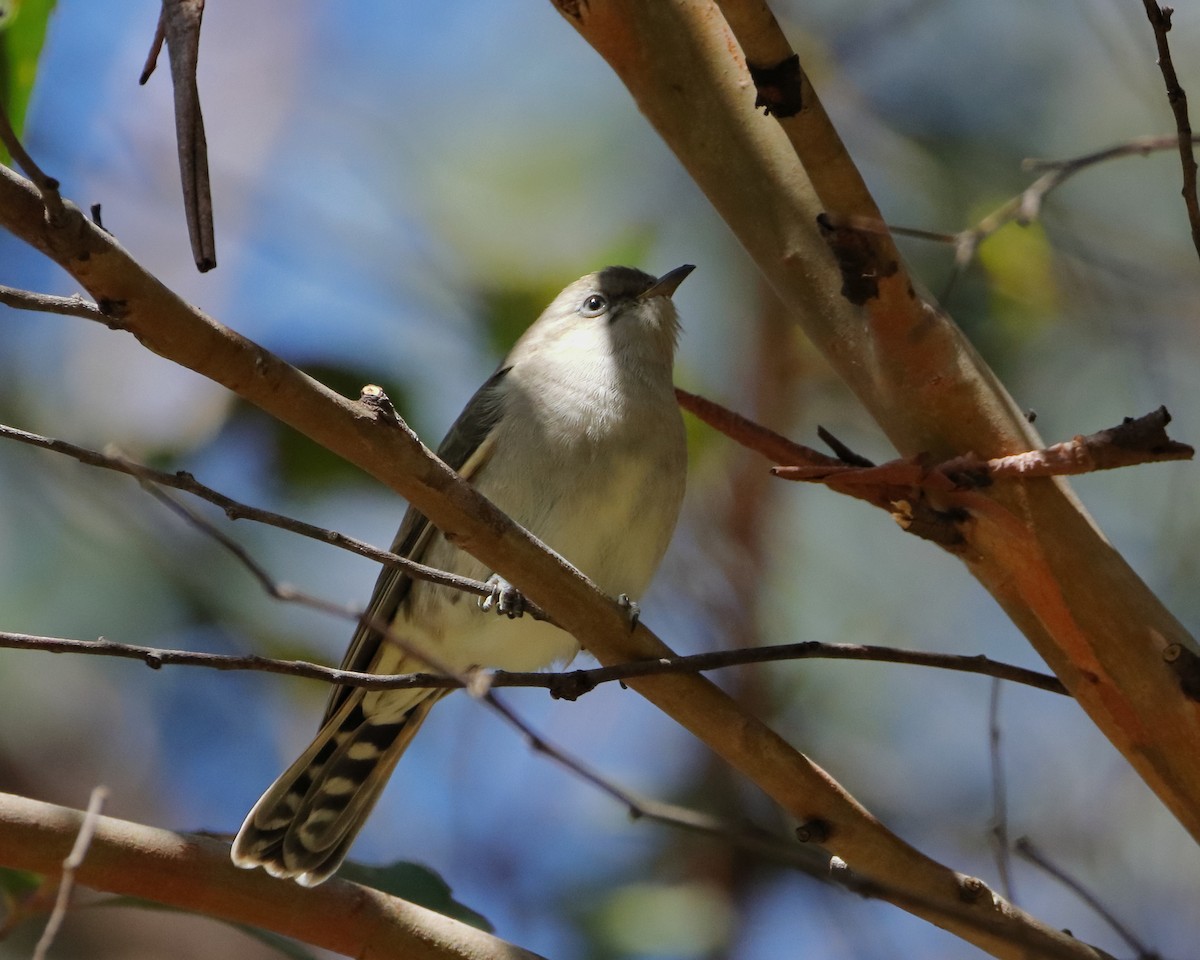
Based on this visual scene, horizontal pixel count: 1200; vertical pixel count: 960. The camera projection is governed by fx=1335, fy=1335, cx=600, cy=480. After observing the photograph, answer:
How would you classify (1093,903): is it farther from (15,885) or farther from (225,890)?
(15,885)

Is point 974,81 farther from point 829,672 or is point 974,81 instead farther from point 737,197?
point 737,197

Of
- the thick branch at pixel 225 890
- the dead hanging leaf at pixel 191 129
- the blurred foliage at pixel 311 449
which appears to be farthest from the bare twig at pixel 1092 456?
the blurred foliage at pixel 311 449

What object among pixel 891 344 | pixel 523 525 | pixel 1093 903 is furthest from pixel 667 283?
pixel 1093 903

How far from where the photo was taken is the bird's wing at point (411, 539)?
446 cm

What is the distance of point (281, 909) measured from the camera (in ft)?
10.2

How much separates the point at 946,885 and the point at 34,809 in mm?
1973

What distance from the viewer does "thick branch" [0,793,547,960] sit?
2910mm

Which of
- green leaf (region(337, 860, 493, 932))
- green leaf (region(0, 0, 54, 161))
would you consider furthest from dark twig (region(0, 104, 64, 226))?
green leaf (region(337, 860, 493, 932))

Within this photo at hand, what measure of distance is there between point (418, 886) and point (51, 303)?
2.34 meters

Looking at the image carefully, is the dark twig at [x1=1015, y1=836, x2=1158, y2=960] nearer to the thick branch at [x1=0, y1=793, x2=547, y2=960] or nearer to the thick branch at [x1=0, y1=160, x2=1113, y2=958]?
the thick branch at [x1=0, y1=160, x2=1113, y2=958]

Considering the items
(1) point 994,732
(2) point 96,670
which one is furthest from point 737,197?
(2) point 96,670

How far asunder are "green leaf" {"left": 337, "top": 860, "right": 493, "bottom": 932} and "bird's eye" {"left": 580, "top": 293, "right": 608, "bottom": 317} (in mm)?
2297

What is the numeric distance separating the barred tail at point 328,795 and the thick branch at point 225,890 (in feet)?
4.03

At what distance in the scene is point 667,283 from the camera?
5.32m
